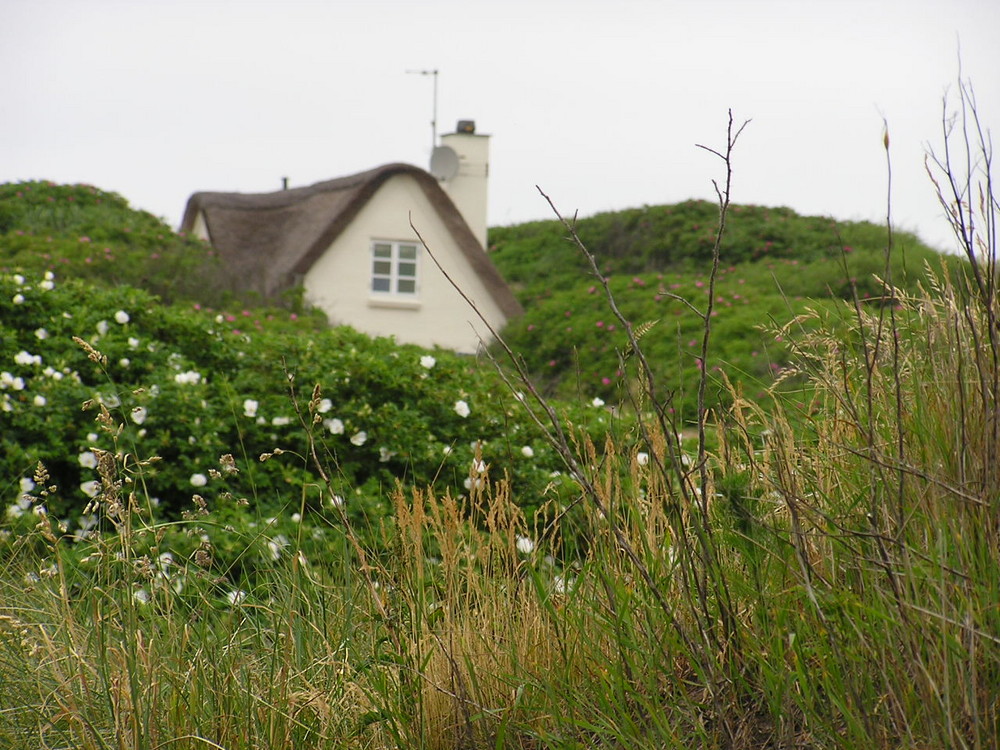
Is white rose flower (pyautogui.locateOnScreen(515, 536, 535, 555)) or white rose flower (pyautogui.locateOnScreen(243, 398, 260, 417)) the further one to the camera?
white rose flower (pyautogui.locateOnScreen(243, 398, 260, 417))

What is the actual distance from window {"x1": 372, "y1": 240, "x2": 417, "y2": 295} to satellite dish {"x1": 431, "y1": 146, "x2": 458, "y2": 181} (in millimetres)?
1574

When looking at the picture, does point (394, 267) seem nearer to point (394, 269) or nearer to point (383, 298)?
point (394, 269)

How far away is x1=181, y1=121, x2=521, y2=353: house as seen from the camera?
1745 cm

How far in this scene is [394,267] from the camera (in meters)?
17.8

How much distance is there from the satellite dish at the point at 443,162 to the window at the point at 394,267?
1574 mm

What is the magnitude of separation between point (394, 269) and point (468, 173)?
262 centimetres

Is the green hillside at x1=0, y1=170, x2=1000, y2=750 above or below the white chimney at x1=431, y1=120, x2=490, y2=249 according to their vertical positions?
below

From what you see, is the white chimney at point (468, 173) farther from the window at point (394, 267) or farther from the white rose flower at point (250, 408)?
the white rose flower at point (250, 408)

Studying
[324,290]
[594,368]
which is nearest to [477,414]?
[594,368]

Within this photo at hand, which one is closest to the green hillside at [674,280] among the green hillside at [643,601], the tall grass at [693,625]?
the green hillside at [643,601]

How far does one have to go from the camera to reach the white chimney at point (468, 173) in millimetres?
18984

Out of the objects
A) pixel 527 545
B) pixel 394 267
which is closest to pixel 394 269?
pixel 394 267

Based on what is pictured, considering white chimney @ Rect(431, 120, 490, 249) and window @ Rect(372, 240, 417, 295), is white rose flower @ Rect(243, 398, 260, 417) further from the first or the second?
white chimney @ Rect(431, 120, 490, 249)

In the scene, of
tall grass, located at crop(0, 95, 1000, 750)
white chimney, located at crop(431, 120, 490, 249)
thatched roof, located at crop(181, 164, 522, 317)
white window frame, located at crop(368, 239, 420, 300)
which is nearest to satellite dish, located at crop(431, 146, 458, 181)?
white chimney, located at crop(431, 120, 490, 249)
